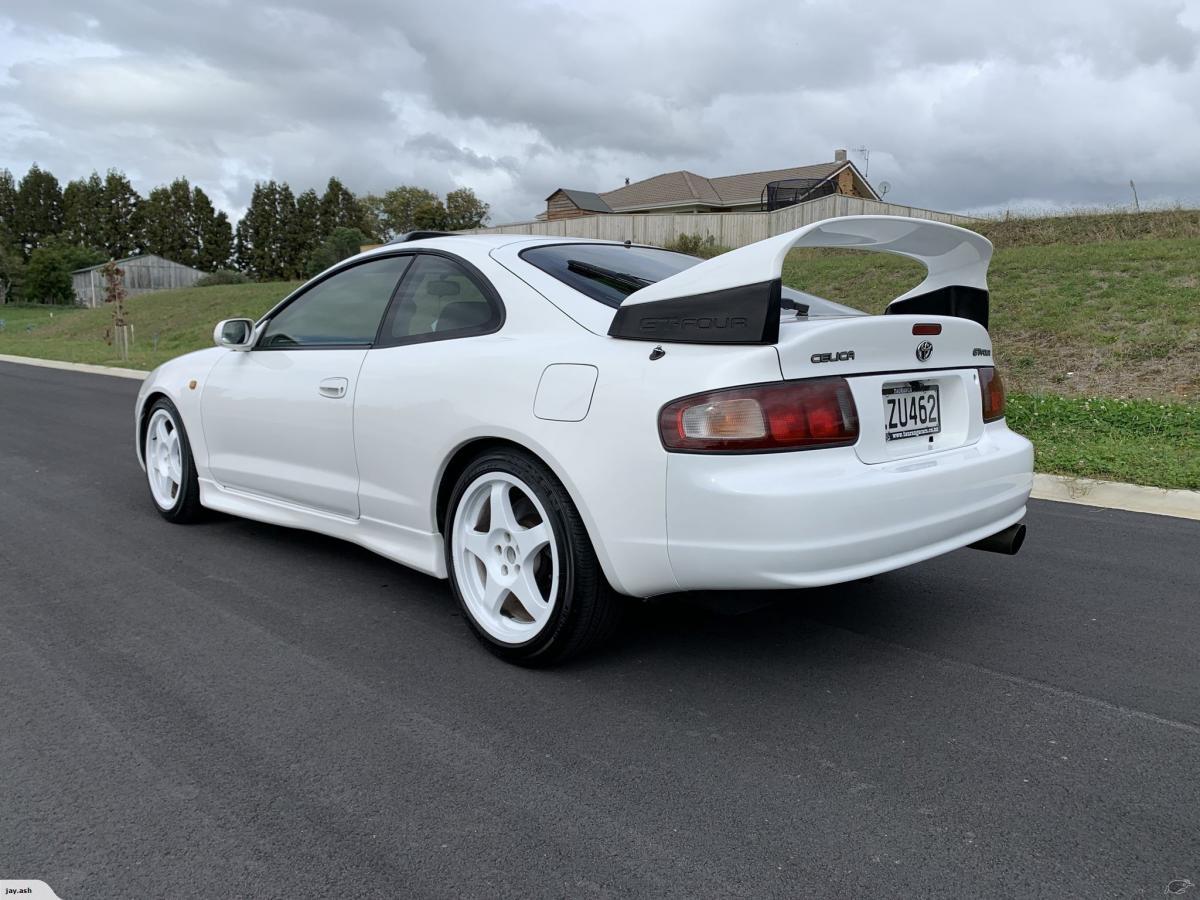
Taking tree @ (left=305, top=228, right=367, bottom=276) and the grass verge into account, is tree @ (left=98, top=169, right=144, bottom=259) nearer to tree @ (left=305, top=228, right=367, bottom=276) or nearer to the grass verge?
tree @ (left=305, top=228, right=367, bottom=276)

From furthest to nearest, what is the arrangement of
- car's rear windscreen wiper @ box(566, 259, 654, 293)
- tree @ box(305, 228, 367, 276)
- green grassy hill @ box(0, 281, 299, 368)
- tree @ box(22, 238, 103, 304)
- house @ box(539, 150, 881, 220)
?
tree @ box(22, 238, 103, 304) < tree @ box(305, 228, 367, 276) < house @ box(539, 150, 881, 220) < green grassy hill @ box(0, 281, 299, 368) < car's rear windscreen wiper @ box(566, 259, 654, 293)

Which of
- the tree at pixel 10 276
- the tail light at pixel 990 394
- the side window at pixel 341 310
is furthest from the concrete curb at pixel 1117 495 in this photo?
the tree at pixel 10 276

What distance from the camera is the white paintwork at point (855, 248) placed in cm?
278

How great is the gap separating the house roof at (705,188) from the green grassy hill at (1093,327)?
A: 28.2 meters

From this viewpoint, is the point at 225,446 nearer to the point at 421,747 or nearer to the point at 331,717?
the point at 331,717

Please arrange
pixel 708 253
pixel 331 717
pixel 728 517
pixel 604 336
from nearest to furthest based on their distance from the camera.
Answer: pixel 728 517 → pixel 331 717 → pixel 604 336 → pixel 708 253

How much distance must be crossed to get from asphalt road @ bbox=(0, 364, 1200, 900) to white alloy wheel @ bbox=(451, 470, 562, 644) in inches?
6.8

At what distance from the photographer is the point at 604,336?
3.06m

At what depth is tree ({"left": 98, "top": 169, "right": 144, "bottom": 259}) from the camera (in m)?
87.2

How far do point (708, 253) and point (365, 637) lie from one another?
2162cm

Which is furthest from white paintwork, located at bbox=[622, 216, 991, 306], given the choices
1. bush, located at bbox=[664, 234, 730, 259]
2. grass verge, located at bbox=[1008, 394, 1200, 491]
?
bush, located at bbox=[664, 234, 730, 259]

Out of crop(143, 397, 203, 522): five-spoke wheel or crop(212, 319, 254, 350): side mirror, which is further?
crop(143, 397, 203, 522): five-spoke wheel

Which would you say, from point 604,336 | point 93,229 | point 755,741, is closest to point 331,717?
point 755,741

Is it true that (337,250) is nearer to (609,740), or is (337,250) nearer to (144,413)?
(144,413)
